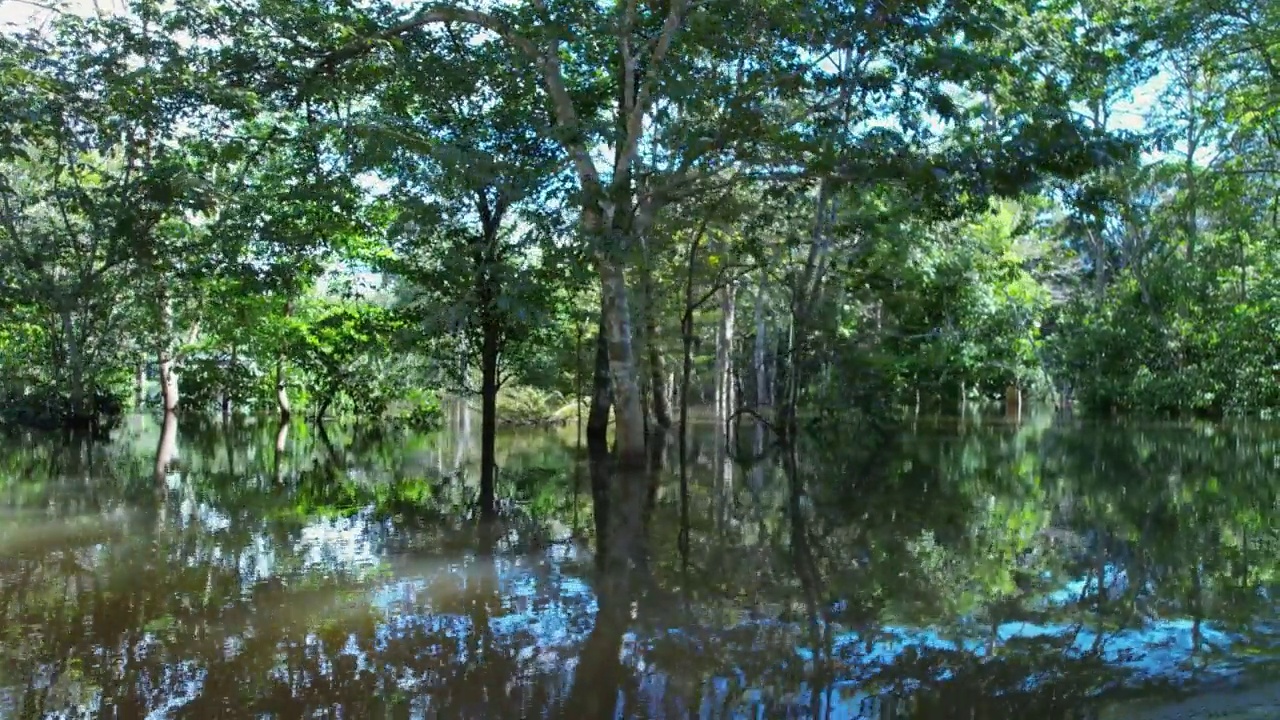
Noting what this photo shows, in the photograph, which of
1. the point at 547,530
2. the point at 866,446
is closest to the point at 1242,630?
the point at 547,530

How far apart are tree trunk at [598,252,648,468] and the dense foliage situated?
51mm

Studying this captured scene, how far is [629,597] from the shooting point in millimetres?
6898

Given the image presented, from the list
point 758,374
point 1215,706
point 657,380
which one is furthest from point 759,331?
point 1215,706

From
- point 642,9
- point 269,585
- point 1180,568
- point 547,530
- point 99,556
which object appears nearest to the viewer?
point 269,585

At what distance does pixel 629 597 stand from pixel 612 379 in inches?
356

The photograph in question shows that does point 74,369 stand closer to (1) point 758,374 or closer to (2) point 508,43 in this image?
(2) point 508,43

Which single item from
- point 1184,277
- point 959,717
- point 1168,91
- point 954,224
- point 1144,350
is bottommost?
point 959,717

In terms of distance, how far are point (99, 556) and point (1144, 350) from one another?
28081 mm

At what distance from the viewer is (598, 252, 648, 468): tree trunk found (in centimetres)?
1520

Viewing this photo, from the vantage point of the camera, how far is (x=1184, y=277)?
947 inches

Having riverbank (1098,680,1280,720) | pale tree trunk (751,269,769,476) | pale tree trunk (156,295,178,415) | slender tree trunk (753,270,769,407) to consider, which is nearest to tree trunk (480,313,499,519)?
pale tree trunk (751,269,769,476)

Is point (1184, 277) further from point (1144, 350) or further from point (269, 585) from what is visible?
point (269, 585)

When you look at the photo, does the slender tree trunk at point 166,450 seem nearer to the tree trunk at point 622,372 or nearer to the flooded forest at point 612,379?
the flooded forest at point 612,379

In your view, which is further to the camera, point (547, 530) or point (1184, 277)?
point (1184, 277)
